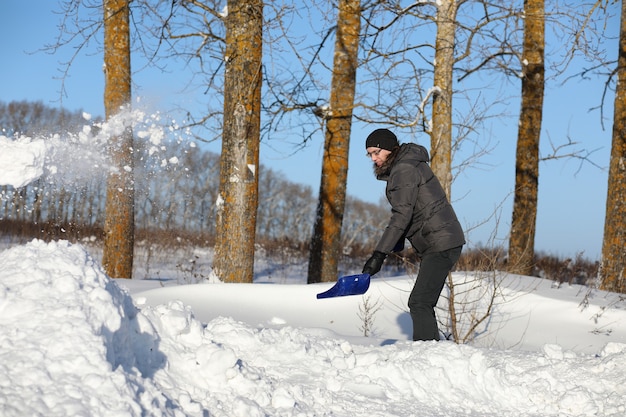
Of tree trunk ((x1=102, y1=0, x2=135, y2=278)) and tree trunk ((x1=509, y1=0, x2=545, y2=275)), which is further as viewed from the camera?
tree trunk ((x1=509, y1=0, x2=545, y2=275))

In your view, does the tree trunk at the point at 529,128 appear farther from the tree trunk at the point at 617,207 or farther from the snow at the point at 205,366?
the snow at the point at 205,366

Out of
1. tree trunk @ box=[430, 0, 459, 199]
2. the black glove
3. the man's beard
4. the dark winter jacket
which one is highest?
tree trunk @ box=[430, 0, 459, 199]

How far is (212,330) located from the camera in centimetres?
389

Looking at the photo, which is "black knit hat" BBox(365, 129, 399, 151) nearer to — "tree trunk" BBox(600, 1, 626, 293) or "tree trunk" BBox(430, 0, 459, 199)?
"tree trunk" BBox(430, 0, 459, 199)

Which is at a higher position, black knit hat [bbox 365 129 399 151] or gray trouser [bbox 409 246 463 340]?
black knit hat [bbox 365 129 399 151]

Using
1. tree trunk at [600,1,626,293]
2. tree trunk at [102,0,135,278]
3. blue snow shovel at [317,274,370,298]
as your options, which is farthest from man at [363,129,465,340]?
tree trunk at [102,0,135,278]

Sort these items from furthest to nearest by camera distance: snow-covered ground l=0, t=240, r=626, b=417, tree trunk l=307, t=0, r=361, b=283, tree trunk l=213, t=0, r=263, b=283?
tree trunk l=307, t=0, r=361, b=283, tree trunk l=213, t=0, r=263, b=283, snow-covered ground l=0, t=240, r=626, b=417

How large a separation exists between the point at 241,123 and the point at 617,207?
5929 millimetres

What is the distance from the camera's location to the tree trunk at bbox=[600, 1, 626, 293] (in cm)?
912

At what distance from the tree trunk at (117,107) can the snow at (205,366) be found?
169 inches

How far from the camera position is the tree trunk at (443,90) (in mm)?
7543

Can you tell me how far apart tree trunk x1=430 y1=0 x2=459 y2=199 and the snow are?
3.20 metres

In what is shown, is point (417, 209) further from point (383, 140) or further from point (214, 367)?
point (214, 367)

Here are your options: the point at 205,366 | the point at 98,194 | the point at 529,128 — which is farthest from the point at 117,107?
the point at 98,194
